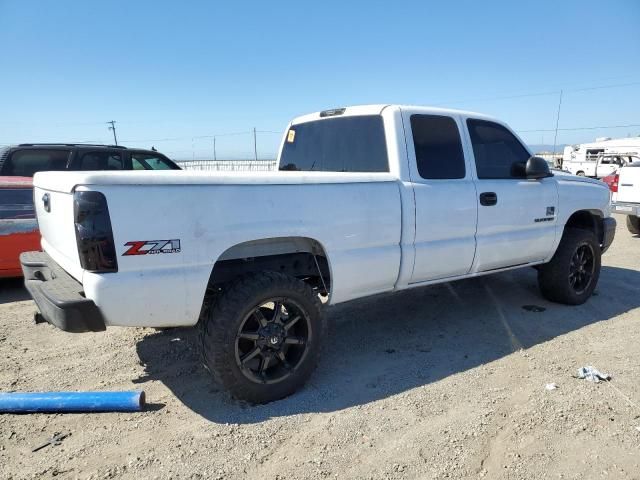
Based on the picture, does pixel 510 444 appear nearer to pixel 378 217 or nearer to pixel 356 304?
pixel 378 217

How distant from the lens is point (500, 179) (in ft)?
14.3

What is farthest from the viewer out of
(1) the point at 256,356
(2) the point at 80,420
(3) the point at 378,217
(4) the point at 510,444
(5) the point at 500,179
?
(5) the point at 500,179

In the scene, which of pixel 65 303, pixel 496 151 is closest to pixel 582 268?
pixel 496 151

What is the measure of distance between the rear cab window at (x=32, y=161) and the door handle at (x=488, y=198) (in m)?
6.74

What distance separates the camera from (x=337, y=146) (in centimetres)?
424

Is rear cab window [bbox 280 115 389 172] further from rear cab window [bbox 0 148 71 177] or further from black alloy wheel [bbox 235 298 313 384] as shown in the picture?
rear cab window [bbox 0 148 71 177]

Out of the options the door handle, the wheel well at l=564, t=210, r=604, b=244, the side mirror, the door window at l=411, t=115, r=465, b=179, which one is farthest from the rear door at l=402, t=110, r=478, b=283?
the wheel well at l=564, t=210, r=604, b=244

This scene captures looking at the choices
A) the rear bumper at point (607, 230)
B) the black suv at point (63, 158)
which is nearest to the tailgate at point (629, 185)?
the rear bumper at point (607, 230)

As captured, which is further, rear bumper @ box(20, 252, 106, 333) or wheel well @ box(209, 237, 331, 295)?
wheel well @ box(209, 237, 331, 295)

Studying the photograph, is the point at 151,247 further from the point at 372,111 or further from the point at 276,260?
the point at 372,111

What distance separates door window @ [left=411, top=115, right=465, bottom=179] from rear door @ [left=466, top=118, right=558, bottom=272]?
9.0 inches

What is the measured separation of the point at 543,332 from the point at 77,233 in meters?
3.98

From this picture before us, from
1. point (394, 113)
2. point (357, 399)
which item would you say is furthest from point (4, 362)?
point (394, 113)

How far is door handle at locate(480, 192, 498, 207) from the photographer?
4.10 meters
